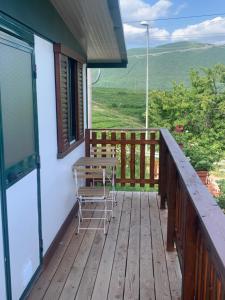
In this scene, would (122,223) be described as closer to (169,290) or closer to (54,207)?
(54,207)

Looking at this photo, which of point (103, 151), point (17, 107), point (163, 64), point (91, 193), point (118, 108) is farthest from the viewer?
point (163, 64)

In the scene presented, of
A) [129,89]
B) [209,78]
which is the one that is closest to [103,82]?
[129,89]

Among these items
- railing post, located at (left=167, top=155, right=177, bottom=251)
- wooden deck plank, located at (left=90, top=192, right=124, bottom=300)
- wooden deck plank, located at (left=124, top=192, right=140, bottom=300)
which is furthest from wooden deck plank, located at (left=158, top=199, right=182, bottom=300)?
wooden deck plank, located at (left=90, top=192, right=124, bottom=300)

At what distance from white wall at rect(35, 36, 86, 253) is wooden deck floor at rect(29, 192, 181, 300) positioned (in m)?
0.28

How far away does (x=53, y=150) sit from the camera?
331 cm

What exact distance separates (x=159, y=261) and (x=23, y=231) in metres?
1.32

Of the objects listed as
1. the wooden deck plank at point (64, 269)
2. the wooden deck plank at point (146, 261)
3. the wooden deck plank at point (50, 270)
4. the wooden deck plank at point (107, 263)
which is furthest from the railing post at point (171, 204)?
the wooden deck plank at point (50, 270)

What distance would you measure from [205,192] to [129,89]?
2829 centimetres

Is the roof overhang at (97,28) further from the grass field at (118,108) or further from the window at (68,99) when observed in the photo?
the grass field at (118,108)

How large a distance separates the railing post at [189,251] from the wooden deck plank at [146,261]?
56 centimetres

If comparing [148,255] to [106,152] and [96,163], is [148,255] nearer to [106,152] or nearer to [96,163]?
[96,163]

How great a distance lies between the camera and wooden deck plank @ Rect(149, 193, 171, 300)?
257 centimetres

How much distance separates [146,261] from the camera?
3.06 metres

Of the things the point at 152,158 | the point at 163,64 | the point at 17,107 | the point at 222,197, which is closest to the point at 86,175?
the point at 152,158
